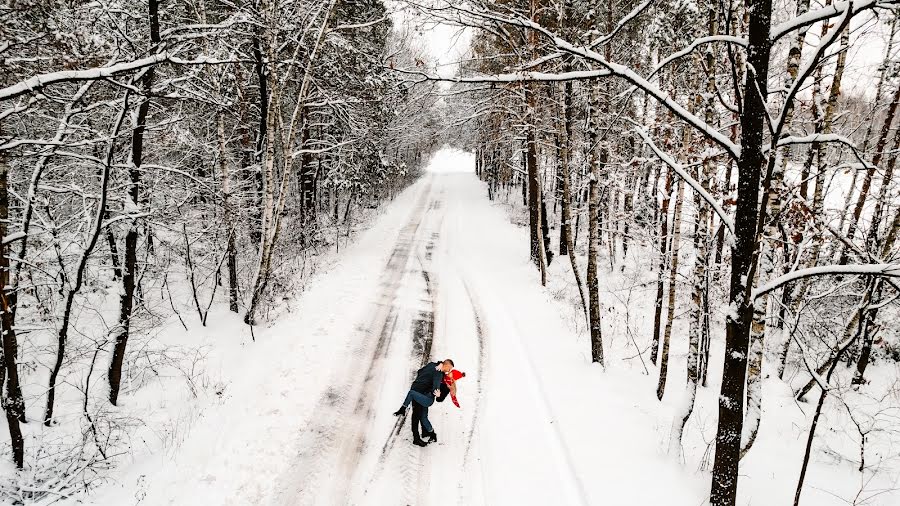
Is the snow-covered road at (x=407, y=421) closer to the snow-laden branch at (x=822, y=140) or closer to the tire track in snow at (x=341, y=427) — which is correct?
the tire track in snow at (x=341, y=427)

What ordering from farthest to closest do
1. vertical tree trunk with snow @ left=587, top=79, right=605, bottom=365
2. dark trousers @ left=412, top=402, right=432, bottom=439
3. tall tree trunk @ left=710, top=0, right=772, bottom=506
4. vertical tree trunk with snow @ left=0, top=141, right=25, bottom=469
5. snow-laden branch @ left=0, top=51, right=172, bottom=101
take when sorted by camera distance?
1. vertical tree trunk with snow @ left=587, top=79, right=605, bottom=365
2. dark trousers @ left=412, top=402, right=432, bottom=439
3. vertical tree trunk with snow @ left=0, top=141, right=25, bottom=469
4. snow-laden branch @ left=0, top=51, right=172, bottom=101
5. tall tree trunk @ left=710, top=0, right=772, bottom=506

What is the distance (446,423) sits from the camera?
25.3 ft

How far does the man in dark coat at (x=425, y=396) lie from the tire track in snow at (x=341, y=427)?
837 mm

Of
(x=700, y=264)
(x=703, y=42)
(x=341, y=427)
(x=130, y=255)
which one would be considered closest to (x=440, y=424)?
(x=341, y=427)

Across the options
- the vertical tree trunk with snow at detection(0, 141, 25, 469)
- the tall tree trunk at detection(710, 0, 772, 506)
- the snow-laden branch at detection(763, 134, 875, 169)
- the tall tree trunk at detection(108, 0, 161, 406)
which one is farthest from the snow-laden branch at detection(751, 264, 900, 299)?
the tall tree trunk at detection(108, 0, 161, 406)

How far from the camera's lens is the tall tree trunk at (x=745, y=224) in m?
3.66

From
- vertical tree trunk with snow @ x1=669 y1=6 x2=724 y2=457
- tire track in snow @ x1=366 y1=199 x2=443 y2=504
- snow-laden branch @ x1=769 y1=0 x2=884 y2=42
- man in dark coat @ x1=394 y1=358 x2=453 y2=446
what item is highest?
snow-laden branch @ x1=769 y1=0 x2=884 y2=42

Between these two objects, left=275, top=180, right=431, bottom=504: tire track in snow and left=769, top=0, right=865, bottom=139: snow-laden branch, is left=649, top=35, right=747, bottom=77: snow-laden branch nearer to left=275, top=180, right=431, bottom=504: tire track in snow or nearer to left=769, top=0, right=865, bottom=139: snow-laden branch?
left=769, top=0, right=865, bottom=139: snow-laden branch

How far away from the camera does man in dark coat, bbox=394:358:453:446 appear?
23.1 ft

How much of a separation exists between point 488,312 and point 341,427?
6134 millimetres

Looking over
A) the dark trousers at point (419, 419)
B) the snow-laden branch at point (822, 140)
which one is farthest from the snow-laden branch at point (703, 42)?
the dark trousers at point (419, 419)

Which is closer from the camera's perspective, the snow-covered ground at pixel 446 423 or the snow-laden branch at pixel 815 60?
the snow-laden branch at pixel 815 60

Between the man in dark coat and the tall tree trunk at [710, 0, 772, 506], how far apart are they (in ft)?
13.1

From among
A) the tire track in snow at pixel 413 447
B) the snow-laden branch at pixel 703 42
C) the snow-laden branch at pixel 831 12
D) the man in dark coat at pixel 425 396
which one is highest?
the snow-laden branch at pixel 831 12
